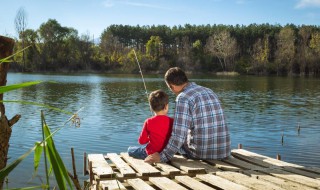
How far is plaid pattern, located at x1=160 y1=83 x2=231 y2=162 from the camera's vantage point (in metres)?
5.73

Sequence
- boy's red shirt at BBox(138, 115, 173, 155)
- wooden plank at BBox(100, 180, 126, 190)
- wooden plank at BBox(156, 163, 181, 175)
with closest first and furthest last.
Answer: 1. wooden plank at BBox(100, 180, 126, 190)
2. wooden plank at BBox(156, 163, 181, 175)
3. boy's red shirt at BBox(138, 115, 173, 155)

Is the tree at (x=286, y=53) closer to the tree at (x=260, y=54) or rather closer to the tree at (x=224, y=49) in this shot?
the tree at (x=260, y=54)

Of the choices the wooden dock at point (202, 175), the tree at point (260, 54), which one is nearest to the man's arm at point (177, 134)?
the wooden dock at point (202, 175)

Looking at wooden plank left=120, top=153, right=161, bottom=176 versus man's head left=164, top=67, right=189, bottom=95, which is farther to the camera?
man's head left=164, top=67, right=189, bottom=95

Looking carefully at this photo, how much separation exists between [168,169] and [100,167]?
0.92 m

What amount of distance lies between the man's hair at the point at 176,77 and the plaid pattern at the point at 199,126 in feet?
0.51

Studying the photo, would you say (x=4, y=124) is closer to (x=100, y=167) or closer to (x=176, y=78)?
(x=100, y=167)

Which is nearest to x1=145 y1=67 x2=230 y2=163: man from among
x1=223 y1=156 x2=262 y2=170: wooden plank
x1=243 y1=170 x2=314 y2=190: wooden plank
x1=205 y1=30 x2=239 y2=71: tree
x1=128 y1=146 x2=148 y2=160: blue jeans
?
x1=223 y1=156 x2=262 y2=170: wooden plank

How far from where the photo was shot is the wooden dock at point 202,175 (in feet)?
14.8

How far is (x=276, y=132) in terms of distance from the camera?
15.6 m

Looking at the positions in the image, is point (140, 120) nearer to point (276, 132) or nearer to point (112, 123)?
point (112, 123)

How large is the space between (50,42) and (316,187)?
9278cm

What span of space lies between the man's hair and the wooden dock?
116 centimetres

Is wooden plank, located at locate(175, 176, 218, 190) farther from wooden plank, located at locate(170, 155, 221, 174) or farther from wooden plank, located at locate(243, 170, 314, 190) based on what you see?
wooden plank, located at locate(243, 170, 314, 190)
